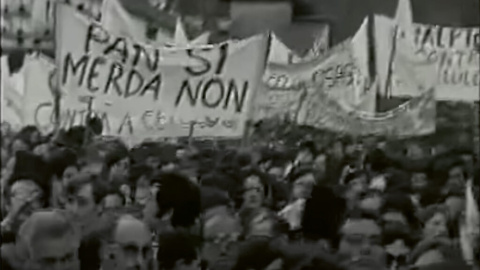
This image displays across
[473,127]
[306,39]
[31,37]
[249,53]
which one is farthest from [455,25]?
[31,37]

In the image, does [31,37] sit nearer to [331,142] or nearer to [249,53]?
[249,53]

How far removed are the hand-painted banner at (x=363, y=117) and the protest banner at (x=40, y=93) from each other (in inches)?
34.4

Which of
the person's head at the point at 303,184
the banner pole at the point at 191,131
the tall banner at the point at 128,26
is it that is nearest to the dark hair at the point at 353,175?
the person's head at the point at 303,184

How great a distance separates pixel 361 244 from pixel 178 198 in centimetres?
67

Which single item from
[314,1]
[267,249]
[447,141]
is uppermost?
[314,1]

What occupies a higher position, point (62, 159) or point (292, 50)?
point (292, 50)

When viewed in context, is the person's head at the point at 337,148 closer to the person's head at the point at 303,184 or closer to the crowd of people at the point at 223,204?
the crowd of people at the point at 223,204

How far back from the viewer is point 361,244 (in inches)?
114

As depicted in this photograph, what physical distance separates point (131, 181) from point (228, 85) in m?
0.48

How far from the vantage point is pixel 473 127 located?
115 inches

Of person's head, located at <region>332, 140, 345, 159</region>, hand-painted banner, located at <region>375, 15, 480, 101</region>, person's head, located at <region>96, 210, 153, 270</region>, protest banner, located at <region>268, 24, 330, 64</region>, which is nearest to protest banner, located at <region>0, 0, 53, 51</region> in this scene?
person's head, located at <region>96, 210, 153, 270</region>

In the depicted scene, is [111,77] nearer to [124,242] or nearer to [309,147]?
[124,242]

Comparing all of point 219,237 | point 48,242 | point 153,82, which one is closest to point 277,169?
point 219,237

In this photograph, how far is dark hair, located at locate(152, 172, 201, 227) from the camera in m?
2.84
